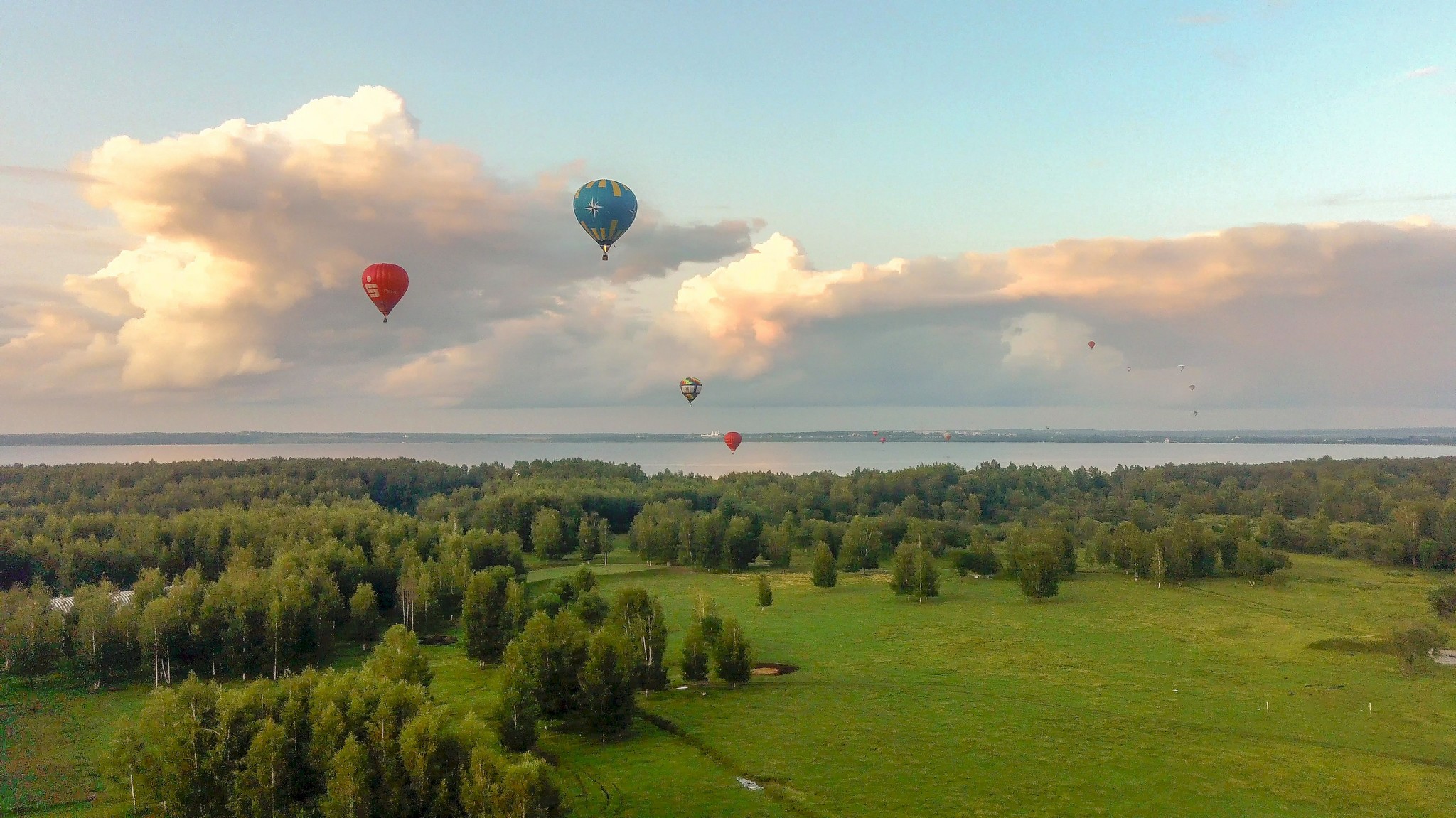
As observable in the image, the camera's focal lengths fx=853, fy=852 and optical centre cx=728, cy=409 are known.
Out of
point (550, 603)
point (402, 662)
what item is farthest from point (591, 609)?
point (402, 662)

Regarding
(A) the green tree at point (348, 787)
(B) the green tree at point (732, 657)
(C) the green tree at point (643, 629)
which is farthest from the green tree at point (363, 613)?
(A) the green tree at point (348, 787)

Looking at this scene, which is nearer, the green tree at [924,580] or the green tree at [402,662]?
the green tree at [402,662]

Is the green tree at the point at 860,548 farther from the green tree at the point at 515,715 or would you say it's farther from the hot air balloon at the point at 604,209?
the green tree at the point at 515,715

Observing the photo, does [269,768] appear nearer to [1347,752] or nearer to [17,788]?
[17,788]

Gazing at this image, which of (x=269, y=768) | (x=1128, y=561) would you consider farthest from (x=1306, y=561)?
(x=269, y=768)

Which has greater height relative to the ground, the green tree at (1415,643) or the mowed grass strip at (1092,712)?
the green tree at (1415,643)

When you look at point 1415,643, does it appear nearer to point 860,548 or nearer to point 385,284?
point 860,548

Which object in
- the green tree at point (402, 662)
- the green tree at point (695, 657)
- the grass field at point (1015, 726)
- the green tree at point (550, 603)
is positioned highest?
the green tree at point (402, 662)
